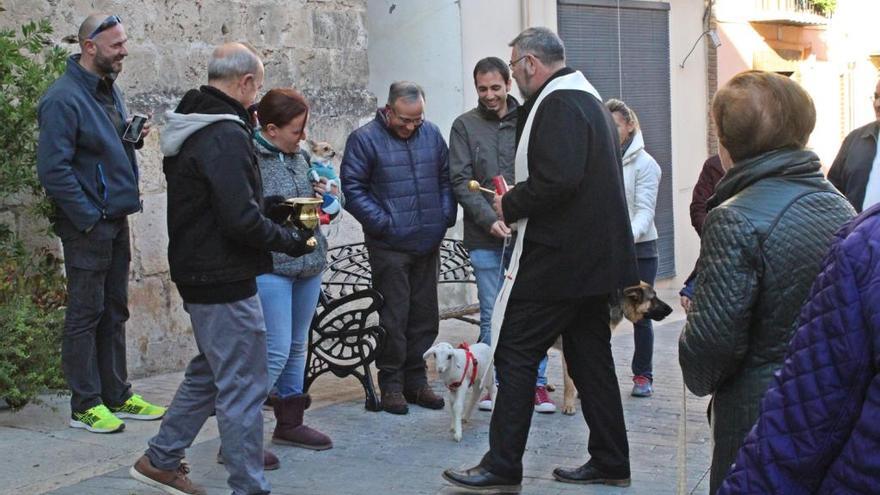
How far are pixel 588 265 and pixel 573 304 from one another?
18cm

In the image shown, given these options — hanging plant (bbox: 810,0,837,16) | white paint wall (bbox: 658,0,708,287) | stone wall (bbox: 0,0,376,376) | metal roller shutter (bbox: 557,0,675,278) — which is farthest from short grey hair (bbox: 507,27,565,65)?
hanging plant (bbox: 810,0,837,16)

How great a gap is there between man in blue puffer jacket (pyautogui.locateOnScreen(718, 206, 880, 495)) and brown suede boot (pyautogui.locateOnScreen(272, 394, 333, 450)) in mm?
3714

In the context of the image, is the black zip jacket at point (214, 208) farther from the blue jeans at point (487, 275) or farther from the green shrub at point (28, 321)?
the blue jeans at point (487, 275)

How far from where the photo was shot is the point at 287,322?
17.2 feet

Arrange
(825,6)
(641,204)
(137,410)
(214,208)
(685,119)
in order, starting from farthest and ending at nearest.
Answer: (825,6)
(685,119)
(641,204)
(137,410)
(214,208)

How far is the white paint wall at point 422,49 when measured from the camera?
32.9ft

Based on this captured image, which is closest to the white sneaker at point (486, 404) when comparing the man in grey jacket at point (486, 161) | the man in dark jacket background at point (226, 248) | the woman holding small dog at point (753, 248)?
the man in grey jacket at point (486, 161)

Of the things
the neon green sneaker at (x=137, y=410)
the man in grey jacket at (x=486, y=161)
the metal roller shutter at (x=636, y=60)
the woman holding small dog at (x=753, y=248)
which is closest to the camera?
the woman holding small dog at (x=753, y=248)

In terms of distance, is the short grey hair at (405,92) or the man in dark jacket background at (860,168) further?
the short grey hair at (405,92)

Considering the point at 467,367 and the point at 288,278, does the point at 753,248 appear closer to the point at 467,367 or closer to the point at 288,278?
the point at 288,278

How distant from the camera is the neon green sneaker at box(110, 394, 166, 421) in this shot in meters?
6.10

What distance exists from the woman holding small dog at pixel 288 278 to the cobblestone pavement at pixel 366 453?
7.0 inches

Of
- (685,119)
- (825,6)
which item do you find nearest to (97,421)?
(685,119)

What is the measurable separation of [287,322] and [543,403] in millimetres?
1822
